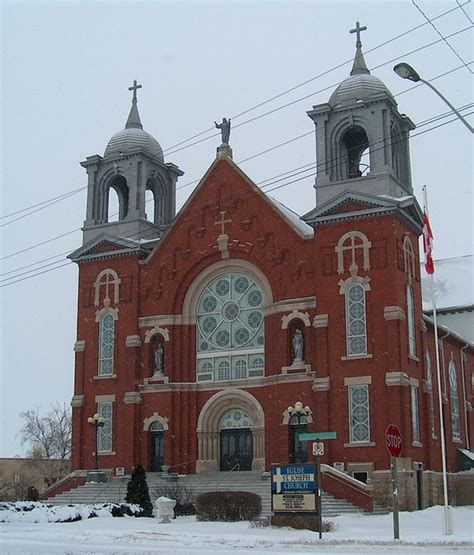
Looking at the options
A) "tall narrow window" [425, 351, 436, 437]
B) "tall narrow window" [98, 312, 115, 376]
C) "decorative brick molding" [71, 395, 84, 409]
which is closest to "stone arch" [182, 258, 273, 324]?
"tall narrow window" [98, 312, 115, 376]

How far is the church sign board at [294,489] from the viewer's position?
86.7 ft

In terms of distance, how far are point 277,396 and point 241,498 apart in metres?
10.1

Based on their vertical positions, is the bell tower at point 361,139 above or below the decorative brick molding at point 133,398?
above

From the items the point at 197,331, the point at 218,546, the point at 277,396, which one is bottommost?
the point at 218,546

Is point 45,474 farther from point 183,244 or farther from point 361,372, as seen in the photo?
point 361,372

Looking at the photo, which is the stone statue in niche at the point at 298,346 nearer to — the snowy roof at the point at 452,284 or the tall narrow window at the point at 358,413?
the tall narrow window at the point at 358,413

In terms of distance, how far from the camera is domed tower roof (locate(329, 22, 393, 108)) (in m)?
41.8

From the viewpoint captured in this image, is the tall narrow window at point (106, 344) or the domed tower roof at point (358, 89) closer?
the domed tower roof at point (358, 89)

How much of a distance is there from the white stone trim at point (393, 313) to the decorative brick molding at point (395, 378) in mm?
2352

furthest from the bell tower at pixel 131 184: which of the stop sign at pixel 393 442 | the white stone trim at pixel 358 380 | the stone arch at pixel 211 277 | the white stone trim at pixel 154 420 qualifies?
the stop sign at pixel 393 442

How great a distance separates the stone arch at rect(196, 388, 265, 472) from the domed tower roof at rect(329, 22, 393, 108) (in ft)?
47.4

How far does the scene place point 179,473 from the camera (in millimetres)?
42125

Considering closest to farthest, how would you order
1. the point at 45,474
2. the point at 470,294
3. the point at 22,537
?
the point at 22,537 → the point at 470,294 → the point at 45,474

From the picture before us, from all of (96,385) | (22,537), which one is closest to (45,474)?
(96,385)
